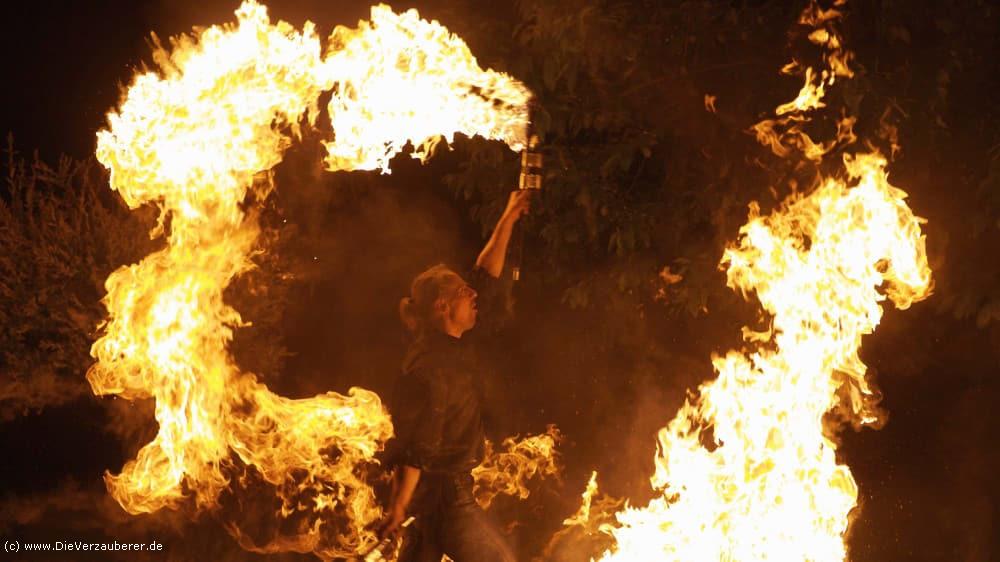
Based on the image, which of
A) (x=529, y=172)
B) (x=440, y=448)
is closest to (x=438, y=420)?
(x=440, y=448)

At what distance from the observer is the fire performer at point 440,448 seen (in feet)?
15.6

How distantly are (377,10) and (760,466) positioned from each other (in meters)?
3.03

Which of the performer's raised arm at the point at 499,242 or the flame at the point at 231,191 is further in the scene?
the performer's raised arm at the point at 499,242

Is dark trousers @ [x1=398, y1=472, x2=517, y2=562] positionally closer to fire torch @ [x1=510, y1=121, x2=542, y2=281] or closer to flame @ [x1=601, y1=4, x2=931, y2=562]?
flame @ [x1=601, y1=4, x2=931, y2=562]

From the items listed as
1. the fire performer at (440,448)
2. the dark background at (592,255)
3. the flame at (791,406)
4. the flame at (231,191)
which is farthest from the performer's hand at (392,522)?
the dark background at (592,255)

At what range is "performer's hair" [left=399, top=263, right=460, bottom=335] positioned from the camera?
4.97 m

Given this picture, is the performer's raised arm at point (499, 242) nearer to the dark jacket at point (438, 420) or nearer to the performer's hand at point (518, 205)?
the performer's hand at point (518, 205)

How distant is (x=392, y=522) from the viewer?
4.76 m

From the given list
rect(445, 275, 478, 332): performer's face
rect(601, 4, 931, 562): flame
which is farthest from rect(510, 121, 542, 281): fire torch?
rect(601, 4, 931, 562): flame

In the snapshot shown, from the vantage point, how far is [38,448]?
8.18m

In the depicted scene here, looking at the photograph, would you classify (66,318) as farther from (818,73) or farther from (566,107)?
(818,73)

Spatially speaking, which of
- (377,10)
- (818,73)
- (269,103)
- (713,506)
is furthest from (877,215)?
(269,103)

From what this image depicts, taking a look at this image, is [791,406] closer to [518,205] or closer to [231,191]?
[518,205]

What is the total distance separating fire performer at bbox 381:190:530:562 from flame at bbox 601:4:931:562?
772 mm
